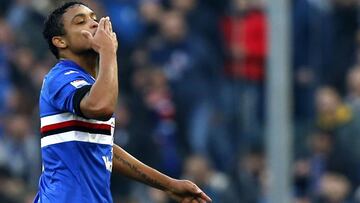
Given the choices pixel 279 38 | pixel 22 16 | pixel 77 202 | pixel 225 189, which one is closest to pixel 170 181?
pixel 77 202

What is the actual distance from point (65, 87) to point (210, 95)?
659 centimetres

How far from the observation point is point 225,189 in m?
12.1

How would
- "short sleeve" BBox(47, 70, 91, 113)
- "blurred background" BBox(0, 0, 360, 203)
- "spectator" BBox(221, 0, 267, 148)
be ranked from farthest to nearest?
"spectator" BBox(221, 0, 267, 148), "blurred background" BBox(0, 0, 360, 203), "short sleeve" BBox(47, 70, 91, 113)

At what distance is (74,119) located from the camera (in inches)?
266

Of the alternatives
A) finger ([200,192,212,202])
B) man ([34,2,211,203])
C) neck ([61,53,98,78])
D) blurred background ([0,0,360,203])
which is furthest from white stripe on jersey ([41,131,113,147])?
blurred background ([0,0,360,203])

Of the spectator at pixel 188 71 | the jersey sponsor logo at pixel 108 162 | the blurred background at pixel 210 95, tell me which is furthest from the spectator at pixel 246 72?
the jersey sponsor logo at pixel 108 162

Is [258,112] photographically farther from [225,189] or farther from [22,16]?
[22,16]

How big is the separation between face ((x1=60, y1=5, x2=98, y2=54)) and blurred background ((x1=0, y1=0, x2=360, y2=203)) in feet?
16.7

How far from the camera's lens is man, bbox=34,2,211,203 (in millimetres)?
6664

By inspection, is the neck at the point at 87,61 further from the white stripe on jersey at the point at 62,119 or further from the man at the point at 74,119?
the white stripe on jersey at the point at 62,119

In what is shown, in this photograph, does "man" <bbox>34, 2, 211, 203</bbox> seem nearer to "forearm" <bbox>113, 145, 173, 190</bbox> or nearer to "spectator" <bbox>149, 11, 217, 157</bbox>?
"forearm" <bbox>113, 145, 173, 190</bbox>

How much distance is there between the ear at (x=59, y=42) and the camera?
6938 millimetres

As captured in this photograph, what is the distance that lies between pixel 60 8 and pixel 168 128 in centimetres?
628

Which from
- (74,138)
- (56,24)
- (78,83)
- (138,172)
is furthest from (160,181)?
(56,24)
